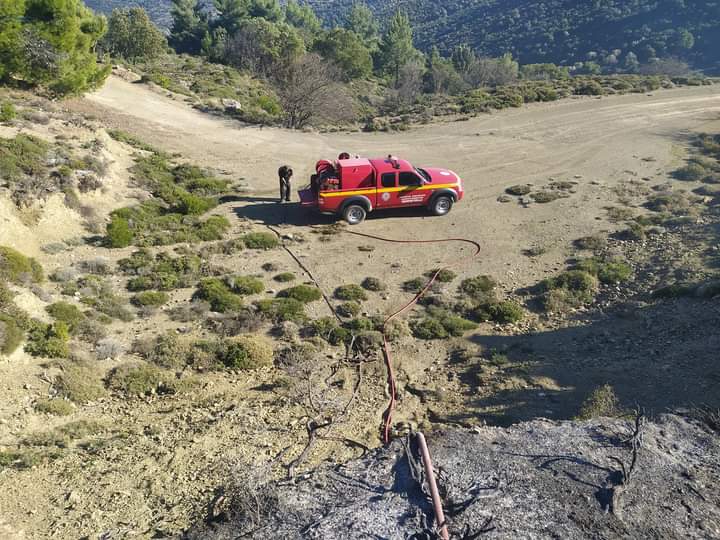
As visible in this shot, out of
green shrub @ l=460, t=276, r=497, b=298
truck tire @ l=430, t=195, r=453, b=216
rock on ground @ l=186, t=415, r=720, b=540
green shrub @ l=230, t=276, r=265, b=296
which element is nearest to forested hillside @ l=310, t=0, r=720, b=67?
truck tire @ l=430, t=195, r=453, b=216

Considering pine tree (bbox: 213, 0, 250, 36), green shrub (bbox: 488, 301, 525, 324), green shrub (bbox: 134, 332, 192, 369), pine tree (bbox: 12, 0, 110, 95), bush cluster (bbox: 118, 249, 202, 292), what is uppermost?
pine tree (bbox: 213, 0, 250, 36)

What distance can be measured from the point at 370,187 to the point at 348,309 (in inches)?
264

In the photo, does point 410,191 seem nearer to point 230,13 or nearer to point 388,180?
point 388,180

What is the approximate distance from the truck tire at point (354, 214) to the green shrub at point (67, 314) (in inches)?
409

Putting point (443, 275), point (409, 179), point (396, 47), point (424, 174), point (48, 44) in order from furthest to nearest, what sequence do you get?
1. point (396, 47)
2. point (48, 44)
3. point (424, 174)
4. point (409, 179)
5. point (443, 275)

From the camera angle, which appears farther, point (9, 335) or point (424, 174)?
point (424, 174)

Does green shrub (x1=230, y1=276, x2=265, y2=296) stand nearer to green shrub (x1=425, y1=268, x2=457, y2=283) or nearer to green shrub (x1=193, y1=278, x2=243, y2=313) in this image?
green shrub (x1=193, y1=278, x2=243, y2=313)

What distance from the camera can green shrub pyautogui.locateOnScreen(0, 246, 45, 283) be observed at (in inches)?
588

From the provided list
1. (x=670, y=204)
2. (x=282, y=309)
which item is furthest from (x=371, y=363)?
(x=670, y=204)

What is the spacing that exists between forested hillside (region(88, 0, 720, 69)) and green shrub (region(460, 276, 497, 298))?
97.7 m

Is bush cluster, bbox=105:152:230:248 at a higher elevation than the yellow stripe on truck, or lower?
lower

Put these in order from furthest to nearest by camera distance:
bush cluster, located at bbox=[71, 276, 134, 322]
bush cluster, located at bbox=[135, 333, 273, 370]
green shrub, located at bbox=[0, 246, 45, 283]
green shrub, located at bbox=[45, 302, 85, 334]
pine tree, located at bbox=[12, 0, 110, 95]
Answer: pine tree, located at bbox=[12, 0, 110, 95]
bush cluster, located at bbox=[71, 276, 134, 322]
green shrub, located at bbox=[0, 246, 45, 283]
green shrub, located at bbox=[45, 302, 85, 334]
bush cluster, located at bbox=[135, 333, 273, 370]

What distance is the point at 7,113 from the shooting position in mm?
23156

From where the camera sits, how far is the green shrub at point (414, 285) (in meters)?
18.0
